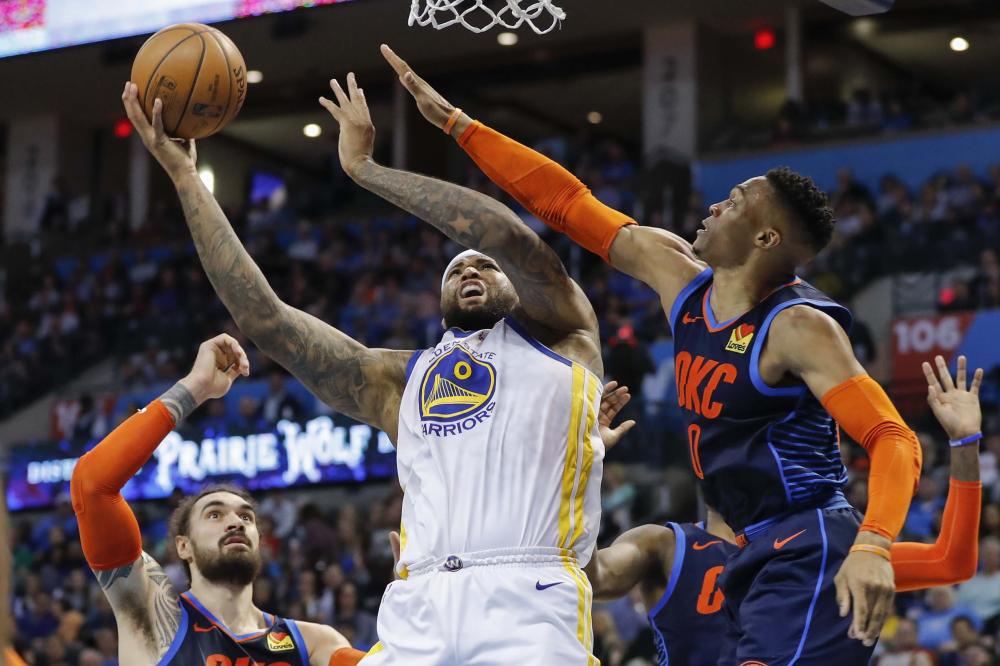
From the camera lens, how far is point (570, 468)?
156 inches

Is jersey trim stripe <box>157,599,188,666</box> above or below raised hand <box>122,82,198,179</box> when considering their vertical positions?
below

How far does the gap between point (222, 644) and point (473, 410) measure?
148cm

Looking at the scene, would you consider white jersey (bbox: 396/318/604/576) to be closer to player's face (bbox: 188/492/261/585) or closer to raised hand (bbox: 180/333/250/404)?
raised hand (bbox: 180/333/250/404)

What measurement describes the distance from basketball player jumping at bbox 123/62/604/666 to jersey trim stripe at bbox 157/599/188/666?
101 centimetres

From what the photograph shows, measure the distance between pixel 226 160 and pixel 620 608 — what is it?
15672 mm

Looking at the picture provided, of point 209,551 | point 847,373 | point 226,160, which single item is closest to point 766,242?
point 847,373

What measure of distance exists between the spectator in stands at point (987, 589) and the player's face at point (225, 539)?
566cm

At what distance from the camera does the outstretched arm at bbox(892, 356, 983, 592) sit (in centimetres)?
412

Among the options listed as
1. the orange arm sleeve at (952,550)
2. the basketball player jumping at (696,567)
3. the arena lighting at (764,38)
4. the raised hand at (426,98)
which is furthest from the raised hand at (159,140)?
the arena lighting at (764,38)

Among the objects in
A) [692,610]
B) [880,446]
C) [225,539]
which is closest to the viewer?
[880,446]

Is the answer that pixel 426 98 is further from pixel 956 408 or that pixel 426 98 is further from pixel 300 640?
pixel 300 640

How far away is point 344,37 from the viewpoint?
1956cm

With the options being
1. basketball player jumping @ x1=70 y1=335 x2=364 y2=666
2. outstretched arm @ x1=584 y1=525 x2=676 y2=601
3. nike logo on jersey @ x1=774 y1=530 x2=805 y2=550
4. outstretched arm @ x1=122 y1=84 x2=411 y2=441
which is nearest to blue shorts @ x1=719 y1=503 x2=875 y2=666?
nike logo on jersey @ x1=774 y1=530 x2=805 y2=550

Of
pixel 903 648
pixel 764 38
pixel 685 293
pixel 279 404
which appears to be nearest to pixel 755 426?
pixel 685 293
